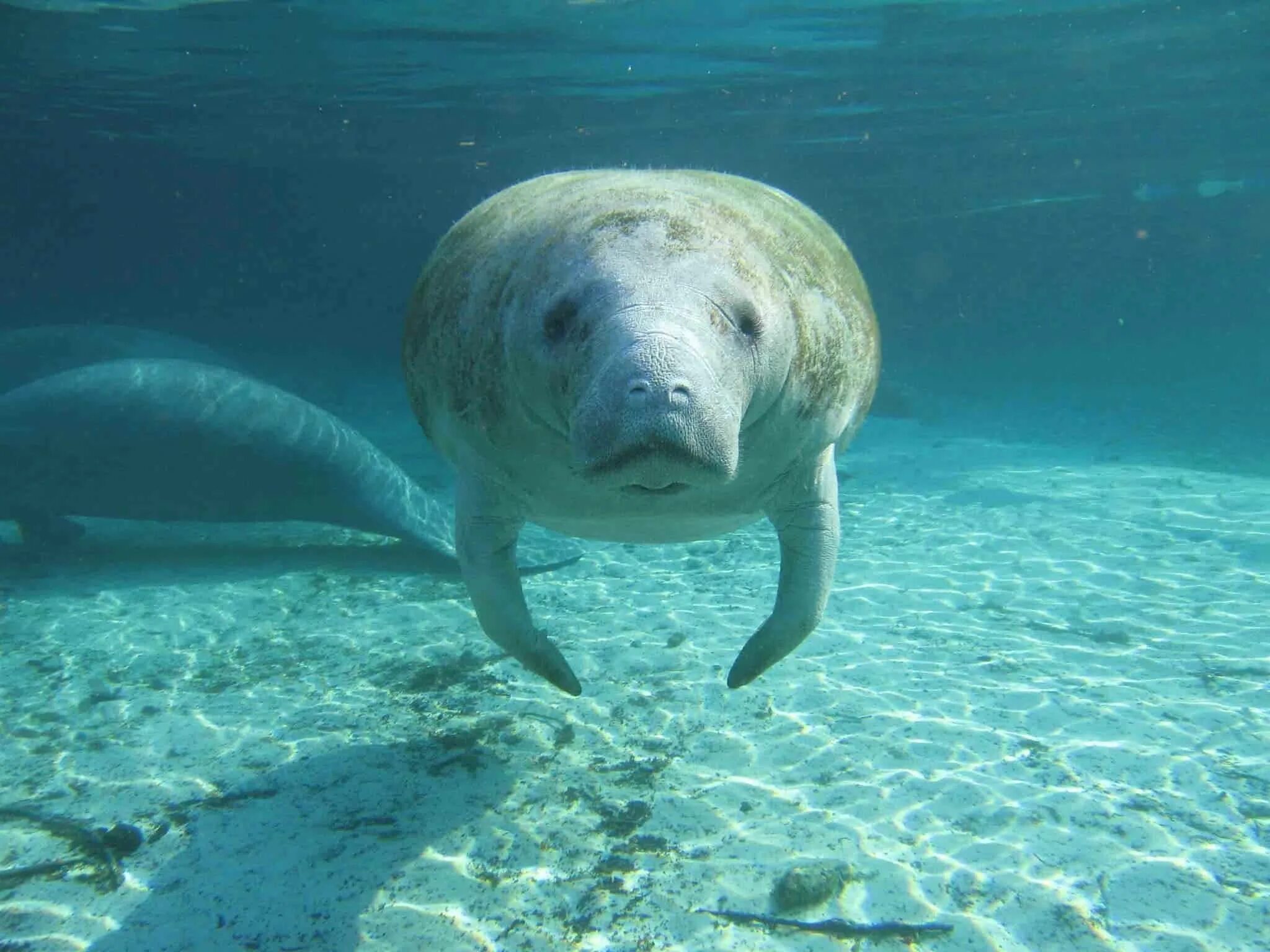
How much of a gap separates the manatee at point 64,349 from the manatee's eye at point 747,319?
38.9 ft

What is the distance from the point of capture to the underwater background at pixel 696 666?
11.1 ft

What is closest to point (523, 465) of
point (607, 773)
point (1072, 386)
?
point (607, 773)

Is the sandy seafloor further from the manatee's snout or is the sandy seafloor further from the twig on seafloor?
the manatee's snout

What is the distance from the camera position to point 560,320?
2.31 metres

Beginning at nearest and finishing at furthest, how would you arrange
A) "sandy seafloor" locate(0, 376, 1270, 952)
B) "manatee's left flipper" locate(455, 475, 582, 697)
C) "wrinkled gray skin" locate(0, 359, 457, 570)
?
"sandy seafloor" locate(0, 376, 1270, 952) < "manatee's left flipper" locate(455, 475, 582, 697) < "wrinkled gray skin" locate(0, 359, 457, 570)

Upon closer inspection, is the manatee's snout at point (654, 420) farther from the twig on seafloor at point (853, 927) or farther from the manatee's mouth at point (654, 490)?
the twig on seafloor at point (853, 927)

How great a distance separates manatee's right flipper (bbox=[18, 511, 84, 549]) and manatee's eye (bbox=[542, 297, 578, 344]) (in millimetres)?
7960

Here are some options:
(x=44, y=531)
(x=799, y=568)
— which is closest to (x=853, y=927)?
(x=799, y=568)

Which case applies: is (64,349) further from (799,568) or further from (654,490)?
(654,490)

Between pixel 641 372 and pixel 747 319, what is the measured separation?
52cm

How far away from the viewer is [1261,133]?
22203mm

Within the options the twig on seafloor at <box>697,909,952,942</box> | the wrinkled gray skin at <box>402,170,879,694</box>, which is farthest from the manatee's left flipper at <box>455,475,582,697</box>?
the twig on seafloor at <box>697,909,952,942</box>

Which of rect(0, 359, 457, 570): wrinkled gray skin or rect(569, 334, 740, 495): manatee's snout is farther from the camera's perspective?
rect(0, 359, 457, 570): wrinkled gray skin

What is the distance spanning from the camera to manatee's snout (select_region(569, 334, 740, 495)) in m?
1.92
